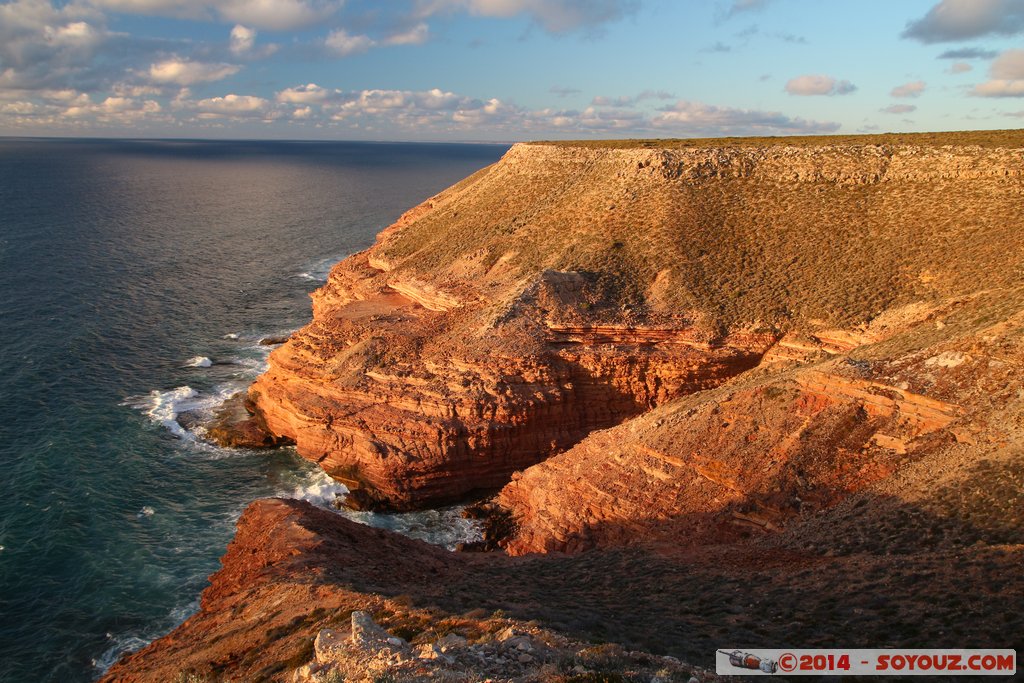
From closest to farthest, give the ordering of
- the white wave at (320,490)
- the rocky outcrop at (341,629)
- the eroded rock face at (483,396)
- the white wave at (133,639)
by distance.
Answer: the rocky outcrop at (341,629), the white wave at (133,639), the eroded rock face at (483,396), the white wave at (320,490)

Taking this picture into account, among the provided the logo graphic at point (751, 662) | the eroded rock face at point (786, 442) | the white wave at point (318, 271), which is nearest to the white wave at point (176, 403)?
the eroded rock face at point (786, 442)

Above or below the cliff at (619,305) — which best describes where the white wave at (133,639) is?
below

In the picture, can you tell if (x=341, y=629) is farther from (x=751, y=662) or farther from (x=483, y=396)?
(x=483, y=396)

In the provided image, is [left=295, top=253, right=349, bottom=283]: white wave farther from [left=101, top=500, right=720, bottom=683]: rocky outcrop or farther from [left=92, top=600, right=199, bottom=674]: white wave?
[left=101, top=500, right=720, bottom=683]: rocky outcrop

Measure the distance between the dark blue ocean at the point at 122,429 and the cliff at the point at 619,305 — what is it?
171 inches

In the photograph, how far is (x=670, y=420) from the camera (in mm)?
28594

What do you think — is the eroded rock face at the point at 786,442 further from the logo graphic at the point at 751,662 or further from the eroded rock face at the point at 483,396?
the logo graphic at the point at 751,662

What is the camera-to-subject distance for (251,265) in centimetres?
8312

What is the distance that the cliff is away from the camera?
111 feet

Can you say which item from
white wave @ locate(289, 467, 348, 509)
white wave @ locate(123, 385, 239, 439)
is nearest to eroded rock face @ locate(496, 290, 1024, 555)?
white wave @ locate(289, 467, 348, 509)

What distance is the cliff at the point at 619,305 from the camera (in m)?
33.8

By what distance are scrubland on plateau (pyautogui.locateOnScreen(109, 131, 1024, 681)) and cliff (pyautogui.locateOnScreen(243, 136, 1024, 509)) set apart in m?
0.18

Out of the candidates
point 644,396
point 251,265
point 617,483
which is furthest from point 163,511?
point 251,265

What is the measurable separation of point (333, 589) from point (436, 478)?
1517 cm
